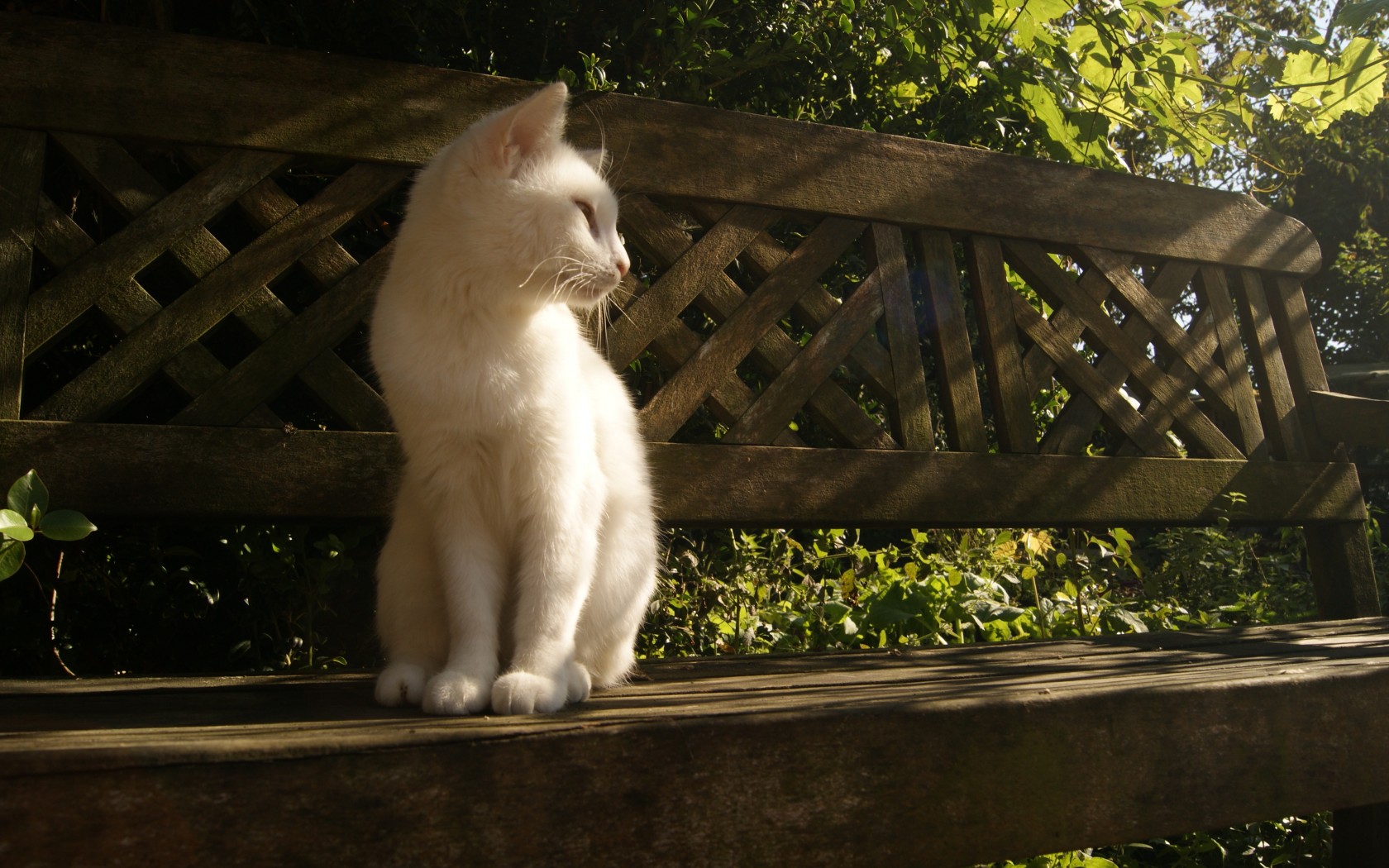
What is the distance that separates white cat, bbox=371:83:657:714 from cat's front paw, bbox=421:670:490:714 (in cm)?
5

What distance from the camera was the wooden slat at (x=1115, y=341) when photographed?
251 centimetres

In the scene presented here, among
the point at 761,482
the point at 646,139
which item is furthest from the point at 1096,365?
the point at 646,139

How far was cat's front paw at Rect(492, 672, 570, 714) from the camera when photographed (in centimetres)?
128

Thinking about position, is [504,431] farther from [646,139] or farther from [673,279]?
[646,139]

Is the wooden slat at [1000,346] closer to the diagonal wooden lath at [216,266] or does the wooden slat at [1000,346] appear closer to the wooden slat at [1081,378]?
the wooden slat at [1081,378]

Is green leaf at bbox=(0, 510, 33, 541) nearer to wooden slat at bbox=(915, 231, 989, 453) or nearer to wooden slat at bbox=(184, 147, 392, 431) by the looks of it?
wooden slat at bbox=(184, 147, 392, 431)

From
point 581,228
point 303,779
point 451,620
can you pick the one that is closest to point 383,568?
point 451,620

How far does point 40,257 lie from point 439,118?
959mm

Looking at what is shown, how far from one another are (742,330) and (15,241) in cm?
139

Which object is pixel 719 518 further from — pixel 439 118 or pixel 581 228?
pixel 439 118

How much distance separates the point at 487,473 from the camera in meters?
1.58

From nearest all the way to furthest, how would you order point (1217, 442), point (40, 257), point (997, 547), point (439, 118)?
point (439, 118) < point (40, 257) < point (1217, 442) < point (997, 547)

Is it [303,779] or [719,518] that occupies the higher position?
[303,779]

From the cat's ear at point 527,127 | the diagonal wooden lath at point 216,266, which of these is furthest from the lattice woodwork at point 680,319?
the cat's ear at point 527,127
